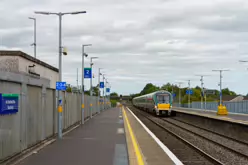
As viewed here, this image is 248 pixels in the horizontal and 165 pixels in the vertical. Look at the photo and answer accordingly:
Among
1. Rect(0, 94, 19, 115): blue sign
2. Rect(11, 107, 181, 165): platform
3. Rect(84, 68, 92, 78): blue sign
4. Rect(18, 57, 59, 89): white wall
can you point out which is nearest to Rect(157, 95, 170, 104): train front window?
Rect(84, 68, 92, 78): blue sign


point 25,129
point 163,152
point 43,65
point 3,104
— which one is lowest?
point 163,152

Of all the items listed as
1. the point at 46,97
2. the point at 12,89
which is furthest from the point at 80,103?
the point at 12,89

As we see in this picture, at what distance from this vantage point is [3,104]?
10.4 metres

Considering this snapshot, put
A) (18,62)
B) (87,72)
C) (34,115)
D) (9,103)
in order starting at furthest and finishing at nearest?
1. (87,72)
2. (18,62)
3. (34,115)
4. (9,103)

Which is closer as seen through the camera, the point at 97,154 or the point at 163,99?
the point at 97,154

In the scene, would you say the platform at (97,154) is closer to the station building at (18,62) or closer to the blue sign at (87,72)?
the station building at (18,62)

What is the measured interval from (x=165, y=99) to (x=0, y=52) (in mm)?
32993

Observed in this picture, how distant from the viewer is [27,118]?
1355 centimetres

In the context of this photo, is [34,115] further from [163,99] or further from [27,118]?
[163,99]

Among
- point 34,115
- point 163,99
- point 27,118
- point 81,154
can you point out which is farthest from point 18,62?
point 163,99

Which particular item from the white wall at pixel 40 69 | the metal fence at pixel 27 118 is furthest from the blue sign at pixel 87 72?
the metal fence at pixel 27 118

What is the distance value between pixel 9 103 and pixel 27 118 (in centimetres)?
262

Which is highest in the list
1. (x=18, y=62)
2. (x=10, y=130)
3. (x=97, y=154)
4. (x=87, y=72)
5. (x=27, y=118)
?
(x=87, y=72)

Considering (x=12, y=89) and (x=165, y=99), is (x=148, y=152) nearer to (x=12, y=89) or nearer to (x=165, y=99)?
(x=12, y=89)
